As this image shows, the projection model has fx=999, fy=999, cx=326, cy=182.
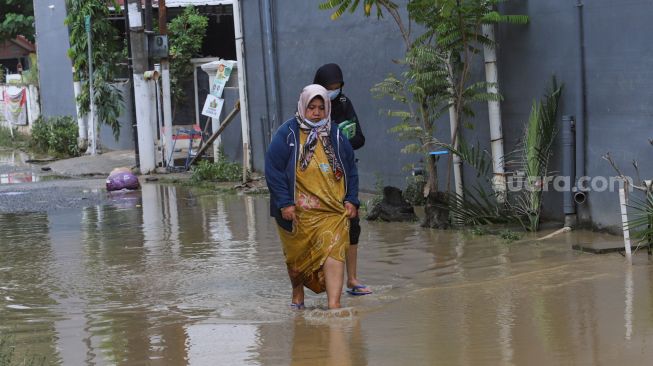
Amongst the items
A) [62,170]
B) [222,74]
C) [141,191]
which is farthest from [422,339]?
[62,170]

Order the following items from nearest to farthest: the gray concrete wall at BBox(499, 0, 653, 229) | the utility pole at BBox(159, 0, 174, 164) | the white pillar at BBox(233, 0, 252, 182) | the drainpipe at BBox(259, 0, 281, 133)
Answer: the gray concrete wall at BBox(499, 0, 653, 229) < the drainpipe at BBox(259, 0, 281, 133) < the white pillar at BBox(233, 0, 252, 182) < the utility pole at BBox(159, 0, 174, 164)

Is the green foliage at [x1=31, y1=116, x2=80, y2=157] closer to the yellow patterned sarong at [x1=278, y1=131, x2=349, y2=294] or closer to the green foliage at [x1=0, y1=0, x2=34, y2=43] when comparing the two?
the green foliage at [x1=0, y1=0, x2=34, y2=43]

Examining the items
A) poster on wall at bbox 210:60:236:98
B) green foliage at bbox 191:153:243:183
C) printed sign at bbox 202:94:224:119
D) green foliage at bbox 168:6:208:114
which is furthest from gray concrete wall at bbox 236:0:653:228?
green foliage at bbox 168:6:208:114

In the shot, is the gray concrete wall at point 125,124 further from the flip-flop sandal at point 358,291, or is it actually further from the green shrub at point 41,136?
the flip-flop sandal at point 358,291

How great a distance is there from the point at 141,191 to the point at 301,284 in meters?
9.35

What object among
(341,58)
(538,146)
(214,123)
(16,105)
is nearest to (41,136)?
(16,105)

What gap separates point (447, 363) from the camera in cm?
525

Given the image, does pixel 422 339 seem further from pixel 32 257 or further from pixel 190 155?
pixel 190 155

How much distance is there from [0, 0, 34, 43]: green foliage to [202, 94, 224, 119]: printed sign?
2533 centimetres

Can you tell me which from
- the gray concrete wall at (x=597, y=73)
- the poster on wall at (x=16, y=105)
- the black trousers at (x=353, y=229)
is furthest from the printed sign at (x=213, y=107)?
the poster on wall at (x=16, y=105)

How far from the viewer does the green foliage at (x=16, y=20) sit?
133 feet

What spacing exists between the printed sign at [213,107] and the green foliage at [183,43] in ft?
20.8

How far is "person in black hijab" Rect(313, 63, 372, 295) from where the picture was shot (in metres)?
7.34

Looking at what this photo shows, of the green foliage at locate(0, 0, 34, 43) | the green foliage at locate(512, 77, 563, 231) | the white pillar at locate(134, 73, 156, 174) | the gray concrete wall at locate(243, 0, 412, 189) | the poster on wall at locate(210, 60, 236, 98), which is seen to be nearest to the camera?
the green foliage at locate(512, 77, 563, 231)
